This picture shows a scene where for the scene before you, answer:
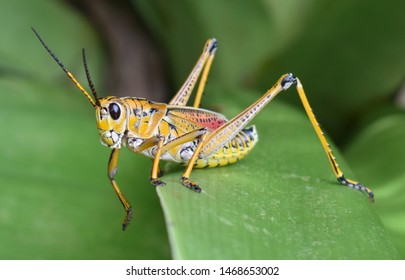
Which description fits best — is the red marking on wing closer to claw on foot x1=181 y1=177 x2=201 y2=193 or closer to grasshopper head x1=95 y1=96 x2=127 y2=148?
grasshopper head x1=95 y1=96 x2=127 y2=148

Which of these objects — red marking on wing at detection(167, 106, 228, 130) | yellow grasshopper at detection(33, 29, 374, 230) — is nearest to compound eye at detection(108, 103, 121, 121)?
yellow grasshopper at detection(33, 29, 374, 230)

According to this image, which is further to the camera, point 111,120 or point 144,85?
point 144,85

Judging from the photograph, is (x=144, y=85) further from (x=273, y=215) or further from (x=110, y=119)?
(x=273, y=215)

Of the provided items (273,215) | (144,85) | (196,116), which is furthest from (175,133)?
(144,85)
